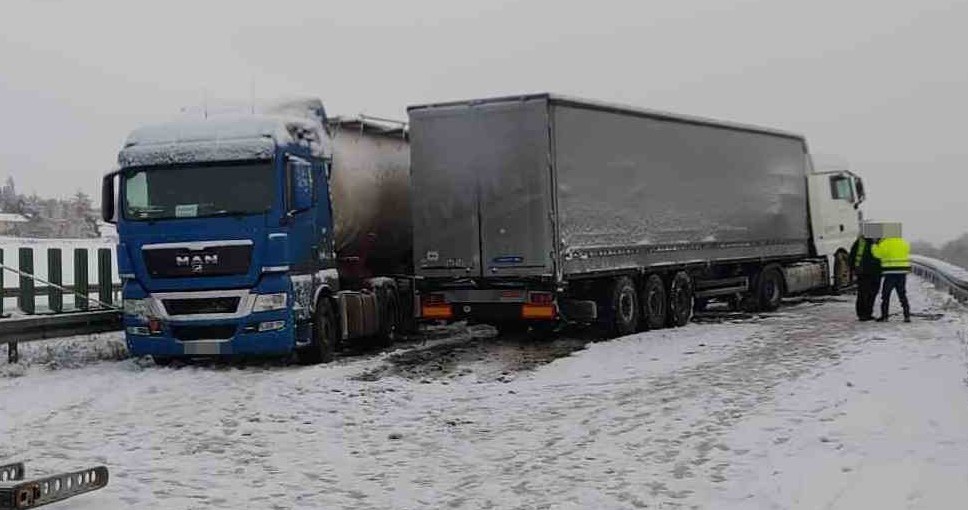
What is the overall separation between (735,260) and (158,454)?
579 inches

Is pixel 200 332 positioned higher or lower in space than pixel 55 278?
lower

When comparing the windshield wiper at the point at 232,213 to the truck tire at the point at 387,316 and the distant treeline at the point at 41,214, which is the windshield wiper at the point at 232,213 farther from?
the distant treeline at the point at 41,214

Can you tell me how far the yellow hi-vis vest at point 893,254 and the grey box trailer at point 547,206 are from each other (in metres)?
3.32

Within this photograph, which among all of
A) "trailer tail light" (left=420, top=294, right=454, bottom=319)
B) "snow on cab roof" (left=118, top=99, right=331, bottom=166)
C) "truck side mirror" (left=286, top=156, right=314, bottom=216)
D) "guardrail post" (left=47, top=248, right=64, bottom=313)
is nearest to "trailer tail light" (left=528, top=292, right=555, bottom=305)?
"trailer tail light" (left=420, top=294, right=454, bottom=319)

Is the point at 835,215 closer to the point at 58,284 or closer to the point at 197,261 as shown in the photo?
the point at 197,261

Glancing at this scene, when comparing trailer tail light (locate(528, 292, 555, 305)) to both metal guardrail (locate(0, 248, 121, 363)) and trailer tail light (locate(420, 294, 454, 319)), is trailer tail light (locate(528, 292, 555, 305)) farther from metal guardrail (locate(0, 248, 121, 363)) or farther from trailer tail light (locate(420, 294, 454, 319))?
metal guardrail (locate(0, 248, 121, 363))

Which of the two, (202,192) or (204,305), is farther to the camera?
(202,192)

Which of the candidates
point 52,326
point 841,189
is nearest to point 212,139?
point 52,326

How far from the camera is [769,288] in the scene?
75.6 ft

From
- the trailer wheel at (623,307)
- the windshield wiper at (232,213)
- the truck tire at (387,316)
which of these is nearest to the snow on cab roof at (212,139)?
the windshield wiper at (232,213)

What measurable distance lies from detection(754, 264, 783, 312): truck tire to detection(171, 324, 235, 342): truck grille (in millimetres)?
13137

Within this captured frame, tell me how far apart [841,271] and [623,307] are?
39.5 ft

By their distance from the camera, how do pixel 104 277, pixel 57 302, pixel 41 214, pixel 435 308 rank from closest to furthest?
1. pixel 57 302
2. pixel 435 308
3. pixel 104 277
4. pixel 41 214

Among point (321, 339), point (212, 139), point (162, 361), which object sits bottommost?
point (162, 361)
